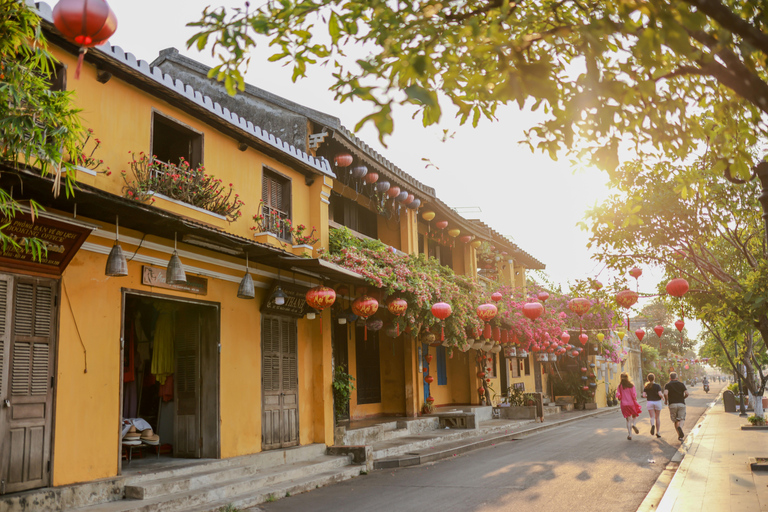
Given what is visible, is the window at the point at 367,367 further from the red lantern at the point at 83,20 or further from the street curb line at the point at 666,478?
the red lantern at the point at 83,20

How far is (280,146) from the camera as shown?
11836 mm

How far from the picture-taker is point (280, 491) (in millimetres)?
9188

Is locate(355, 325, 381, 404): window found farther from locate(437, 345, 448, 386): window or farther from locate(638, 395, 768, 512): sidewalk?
locate(638, 395, 768, 512): sidewalk

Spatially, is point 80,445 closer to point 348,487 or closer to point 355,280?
point 348,487

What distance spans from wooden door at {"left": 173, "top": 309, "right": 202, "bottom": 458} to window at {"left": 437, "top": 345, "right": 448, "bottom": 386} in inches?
497

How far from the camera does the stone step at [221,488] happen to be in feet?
24.6

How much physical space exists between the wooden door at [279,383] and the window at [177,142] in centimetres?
331

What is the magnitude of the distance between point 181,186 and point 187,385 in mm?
3549

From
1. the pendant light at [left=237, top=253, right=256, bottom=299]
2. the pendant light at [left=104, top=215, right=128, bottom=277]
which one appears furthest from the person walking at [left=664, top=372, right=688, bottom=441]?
the pendant light at [left=104, top=215, right=128, bottom=277]

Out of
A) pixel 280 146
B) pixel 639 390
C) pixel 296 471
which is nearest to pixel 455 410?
pixel 296 471

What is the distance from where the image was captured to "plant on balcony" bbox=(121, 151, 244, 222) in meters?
8.73

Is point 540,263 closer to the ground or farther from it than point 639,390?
farther from it

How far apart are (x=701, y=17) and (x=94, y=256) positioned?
7701 mm

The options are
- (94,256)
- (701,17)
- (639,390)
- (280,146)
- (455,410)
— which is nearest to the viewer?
(701,17)
